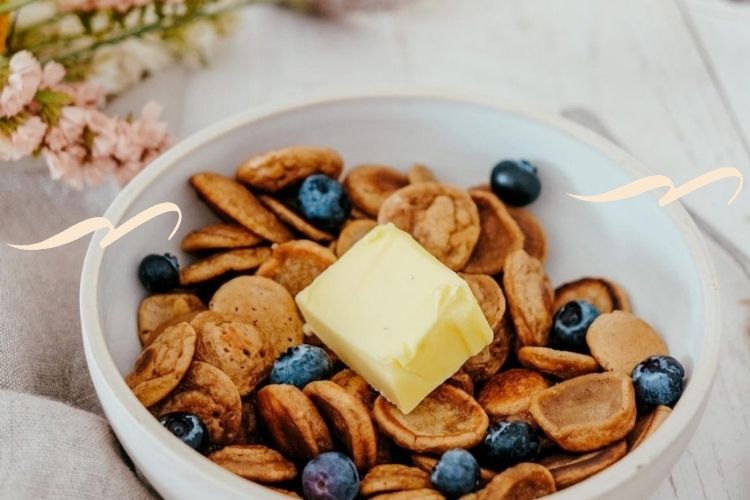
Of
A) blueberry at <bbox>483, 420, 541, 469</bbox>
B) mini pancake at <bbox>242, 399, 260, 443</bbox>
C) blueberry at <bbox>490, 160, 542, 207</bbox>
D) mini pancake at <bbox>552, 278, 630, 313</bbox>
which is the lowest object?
mini pancake at <bbox>242, 399, 260, 443</bbox>

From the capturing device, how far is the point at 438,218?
118 centimetres

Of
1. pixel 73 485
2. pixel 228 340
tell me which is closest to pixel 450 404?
pixel 228 340

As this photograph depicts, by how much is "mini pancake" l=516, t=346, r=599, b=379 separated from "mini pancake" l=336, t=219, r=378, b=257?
271 millimetres

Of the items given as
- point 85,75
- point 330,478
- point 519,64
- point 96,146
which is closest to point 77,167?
point 96,146

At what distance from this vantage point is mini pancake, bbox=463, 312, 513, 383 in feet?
3.52

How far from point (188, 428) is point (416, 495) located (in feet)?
0.80

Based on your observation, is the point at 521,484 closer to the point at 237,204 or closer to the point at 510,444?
the point at 510,444

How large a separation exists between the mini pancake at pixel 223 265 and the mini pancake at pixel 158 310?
0.09 feet

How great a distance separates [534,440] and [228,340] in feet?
1.15

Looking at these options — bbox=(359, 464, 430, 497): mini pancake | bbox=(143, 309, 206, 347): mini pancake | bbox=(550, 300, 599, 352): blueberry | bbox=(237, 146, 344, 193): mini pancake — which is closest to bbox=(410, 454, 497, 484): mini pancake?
bbox=(359, 464, 430, 497): mini pancake

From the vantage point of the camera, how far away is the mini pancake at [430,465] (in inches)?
36.3

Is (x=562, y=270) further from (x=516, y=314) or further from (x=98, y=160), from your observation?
(x=98, y=160)
